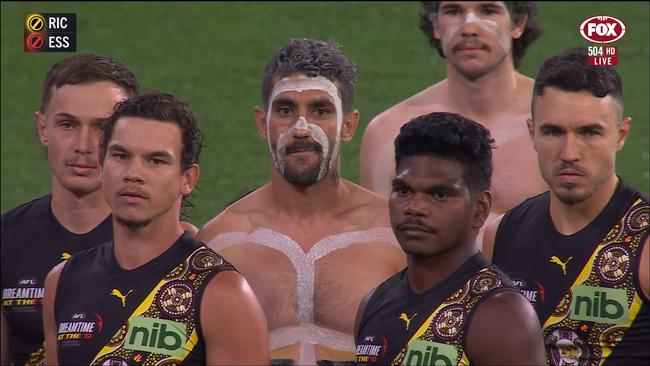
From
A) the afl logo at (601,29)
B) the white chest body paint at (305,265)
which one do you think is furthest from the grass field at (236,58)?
the white chest body paint at (305,265)

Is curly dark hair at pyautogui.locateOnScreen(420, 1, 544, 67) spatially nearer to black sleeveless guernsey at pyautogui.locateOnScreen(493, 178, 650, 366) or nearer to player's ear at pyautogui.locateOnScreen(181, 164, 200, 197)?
black sleeveless guernsey at pyautogui.locateOnScreen(493, 178, 650, 366)

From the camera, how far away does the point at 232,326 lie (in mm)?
7816

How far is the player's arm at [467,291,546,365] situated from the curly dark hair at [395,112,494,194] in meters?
0.59

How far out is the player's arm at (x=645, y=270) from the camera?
8664 mm

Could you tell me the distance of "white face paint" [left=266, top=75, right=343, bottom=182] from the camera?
367 inches

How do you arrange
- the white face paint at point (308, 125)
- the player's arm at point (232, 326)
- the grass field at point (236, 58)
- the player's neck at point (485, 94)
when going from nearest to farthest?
the player's arm at point (232, 326) < the white face paint at point (308, 125) < the player's neck at point (485, 94) < the grass field at point (236, 58)

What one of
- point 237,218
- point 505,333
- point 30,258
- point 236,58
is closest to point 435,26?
Result: point 237,218

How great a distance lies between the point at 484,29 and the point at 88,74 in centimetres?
269

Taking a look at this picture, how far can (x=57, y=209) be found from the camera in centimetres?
959

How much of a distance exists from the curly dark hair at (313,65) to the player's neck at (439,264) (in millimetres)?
1884

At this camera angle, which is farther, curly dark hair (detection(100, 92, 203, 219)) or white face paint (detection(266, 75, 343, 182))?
white face paint (detection(266, 75, 343, 182))

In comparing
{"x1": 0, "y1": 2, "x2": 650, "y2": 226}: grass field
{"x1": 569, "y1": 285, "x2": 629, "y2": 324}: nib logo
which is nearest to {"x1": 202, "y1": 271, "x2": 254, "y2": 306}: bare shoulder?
{"x1": 569, "y1": 285, "x2": 629, "y2": 324}: nib logo

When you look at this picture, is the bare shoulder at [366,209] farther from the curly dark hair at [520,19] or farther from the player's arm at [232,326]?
the curly dark hair at [520,19]

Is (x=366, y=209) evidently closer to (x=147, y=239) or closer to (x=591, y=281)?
(x=591, y=281)
